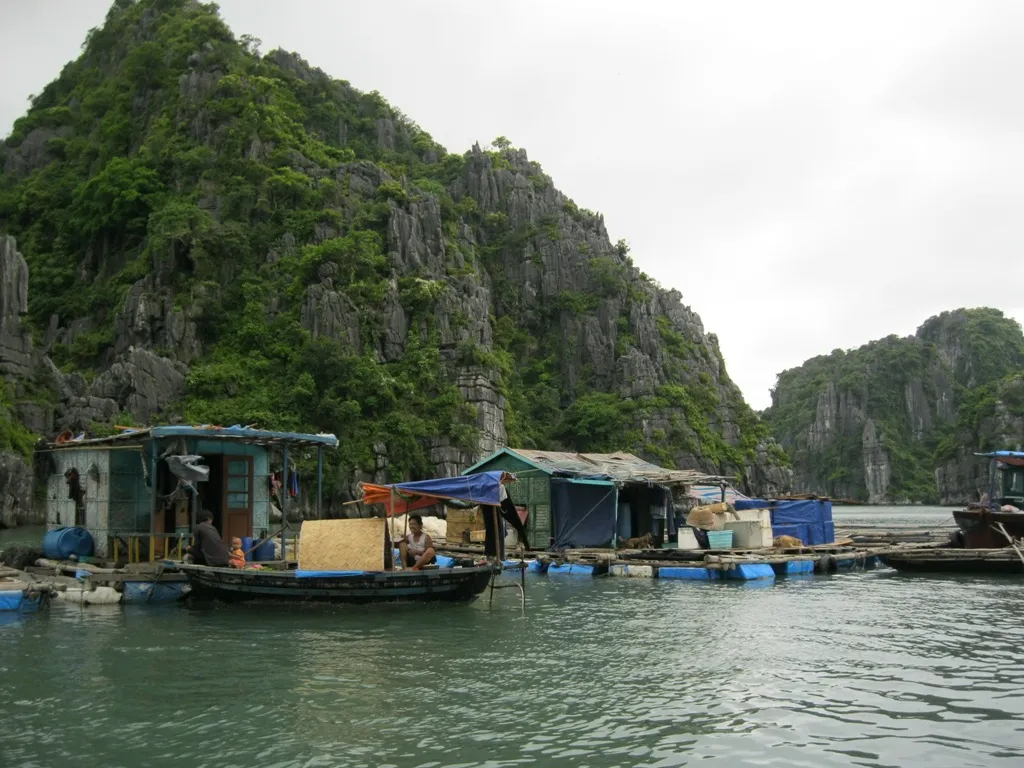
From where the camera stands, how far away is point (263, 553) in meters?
24.3

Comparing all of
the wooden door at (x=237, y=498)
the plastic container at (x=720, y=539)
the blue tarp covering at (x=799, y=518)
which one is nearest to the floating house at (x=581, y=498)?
the blue tarp covering at (x=799, y=518)

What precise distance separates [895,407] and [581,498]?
16003 cm

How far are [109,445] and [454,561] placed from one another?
462 inches

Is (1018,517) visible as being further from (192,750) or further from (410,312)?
(410,312)

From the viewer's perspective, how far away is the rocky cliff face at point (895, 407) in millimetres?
166500

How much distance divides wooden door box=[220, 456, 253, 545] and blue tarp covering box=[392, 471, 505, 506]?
5.62 meters

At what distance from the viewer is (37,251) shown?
8094 cm

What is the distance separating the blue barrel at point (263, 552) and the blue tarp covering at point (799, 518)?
754 inches

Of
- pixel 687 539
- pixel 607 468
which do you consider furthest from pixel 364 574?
pixel 607 468

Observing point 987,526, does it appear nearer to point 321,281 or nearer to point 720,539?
point 720,539

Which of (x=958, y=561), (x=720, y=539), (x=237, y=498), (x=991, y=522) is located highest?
(x=237, y=498)

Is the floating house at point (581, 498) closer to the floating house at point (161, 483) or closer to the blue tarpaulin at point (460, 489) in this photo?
the floating house at point (161, 483)

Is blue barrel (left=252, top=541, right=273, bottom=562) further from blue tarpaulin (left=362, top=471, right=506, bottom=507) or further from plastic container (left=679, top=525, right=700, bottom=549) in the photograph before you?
plastic container (left=679, top=525, right=700, bottom=549)

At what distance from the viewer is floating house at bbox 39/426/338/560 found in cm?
2227
